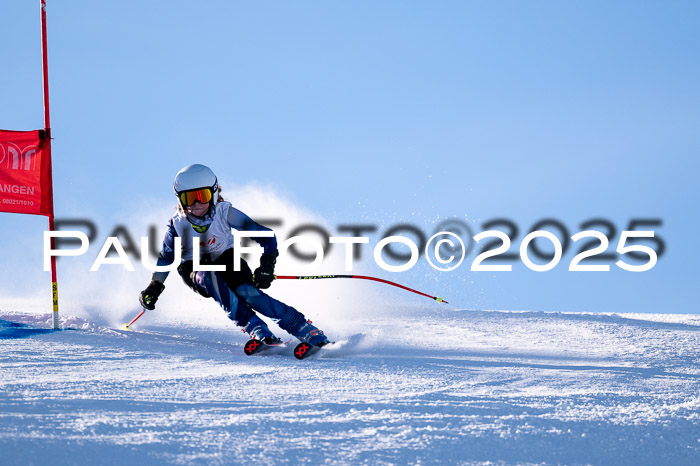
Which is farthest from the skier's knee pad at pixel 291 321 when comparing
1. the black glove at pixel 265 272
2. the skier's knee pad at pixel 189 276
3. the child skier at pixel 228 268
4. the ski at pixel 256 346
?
the skier's knee pad at pixel 189 276

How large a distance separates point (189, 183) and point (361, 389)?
8.42ft

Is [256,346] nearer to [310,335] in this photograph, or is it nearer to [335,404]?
[310,335]

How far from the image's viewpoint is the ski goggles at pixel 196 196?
218 inches

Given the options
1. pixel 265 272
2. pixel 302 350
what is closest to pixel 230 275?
pixel 265 272

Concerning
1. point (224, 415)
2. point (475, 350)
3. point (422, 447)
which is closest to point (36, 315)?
point (475, 350)

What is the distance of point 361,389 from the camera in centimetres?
377

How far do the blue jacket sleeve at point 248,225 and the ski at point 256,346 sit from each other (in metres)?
0.75

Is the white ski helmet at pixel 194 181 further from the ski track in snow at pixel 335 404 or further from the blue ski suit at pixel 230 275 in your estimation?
the ski track in snow at pixel 335 404

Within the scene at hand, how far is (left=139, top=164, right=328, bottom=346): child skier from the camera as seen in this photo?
5.65 metres

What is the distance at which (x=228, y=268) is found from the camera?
5.79 m

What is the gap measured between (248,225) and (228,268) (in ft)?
1.35

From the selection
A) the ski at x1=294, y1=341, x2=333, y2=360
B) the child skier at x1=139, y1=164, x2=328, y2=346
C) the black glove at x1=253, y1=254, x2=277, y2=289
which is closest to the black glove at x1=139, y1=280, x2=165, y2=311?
the child skier at x1=139, y1=164, x2=328, y2=346

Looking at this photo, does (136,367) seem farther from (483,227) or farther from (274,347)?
(483,227)

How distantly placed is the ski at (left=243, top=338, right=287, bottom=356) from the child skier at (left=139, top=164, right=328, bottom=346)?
5 cm
